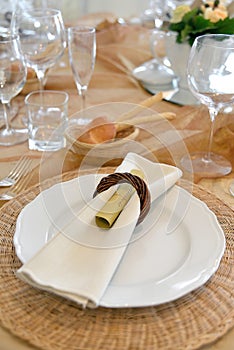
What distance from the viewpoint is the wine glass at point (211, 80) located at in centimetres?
83

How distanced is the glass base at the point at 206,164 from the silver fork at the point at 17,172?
28cm

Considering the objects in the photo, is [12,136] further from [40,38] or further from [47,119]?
[40,38]

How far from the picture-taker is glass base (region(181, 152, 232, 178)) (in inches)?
33.6

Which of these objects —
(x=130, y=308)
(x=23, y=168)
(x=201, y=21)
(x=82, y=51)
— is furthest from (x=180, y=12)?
(x=130, y=308)

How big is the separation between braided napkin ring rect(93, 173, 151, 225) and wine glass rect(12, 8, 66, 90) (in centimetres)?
49

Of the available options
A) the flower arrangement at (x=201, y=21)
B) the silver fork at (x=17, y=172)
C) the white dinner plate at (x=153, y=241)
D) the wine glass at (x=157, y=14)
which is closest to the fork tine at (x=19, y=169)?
the silver fork at (x=17, y=172)

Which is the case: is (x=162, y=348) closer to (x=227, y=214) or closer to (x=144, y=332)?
(x=144, y=332)

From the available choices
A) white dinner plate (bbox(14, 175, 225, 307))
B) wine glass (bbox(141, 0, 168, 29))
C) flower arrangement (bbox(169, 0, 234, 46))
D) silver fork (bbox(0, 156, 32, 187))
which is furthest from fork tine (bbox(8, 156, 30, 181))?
wine glass (bbox(141, 0, 168, 29))

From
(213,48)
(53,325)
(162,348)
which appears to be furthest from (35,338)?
(213,48)

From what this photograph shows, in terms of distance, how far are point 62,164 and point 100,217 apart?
0.27 meters

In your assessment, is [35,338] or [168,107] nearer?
[35,338]

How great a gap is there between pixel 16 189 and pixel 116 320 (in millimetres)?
342

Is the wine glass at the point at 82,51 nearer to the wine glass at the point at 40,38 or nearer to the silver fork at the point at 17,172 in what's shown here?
the wine glass at the point at 40,38

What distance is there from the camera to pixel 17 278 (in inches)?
21.6
